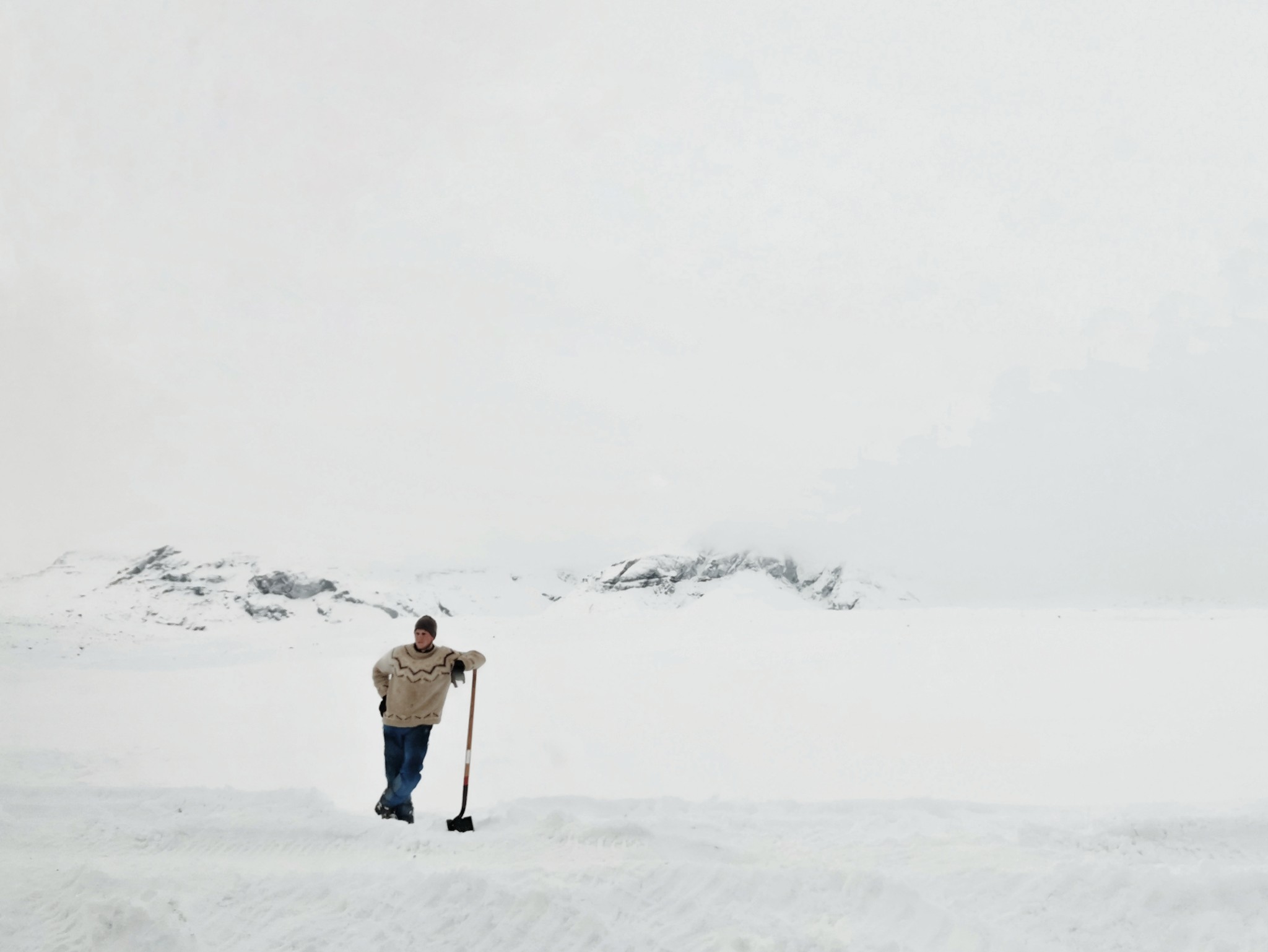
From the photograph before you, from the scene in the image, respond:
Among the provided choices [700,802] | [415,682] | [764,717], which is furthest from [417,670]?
[764,717]

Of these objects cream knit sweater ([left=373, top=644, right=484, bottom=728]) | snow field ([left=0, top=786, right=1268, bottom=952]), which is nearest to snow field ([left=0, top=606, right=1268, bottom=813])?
snow field ([left=0, top=786, right=1268, bottom=952])

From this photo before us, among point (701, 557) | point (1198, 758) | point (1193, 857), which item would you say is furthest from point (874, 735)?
point (701, 557)

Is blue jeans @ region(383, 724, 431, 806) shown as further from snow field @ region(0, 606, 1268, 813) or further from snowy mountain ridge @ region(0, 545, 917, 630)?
snowy mountain ridge @ region(0, 545, 917, 630)

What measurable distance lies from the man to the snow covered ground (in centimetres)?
42

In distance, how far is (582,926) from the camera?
480 cm

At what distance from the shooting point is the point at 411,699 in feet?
24.6

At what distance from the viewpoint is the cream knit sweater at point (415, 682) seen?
7488 millimetres

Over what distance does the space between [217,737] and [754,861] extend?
956 centimetres

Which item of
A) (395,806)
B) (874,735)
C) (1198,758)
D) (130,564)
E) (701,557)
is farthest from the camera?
(130,564)

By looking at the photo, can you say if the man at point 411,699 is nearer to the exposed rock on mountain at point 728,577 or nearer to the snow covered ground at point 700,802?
the snow covered ground at point 700,802

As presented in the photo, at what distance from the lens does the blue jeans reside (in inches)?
291

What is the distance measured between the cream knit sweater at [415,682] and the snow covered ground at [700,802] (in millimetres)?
947

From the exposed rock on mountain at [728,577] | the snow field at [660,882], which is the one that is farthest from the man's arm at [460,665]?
the exposed rock on mountain at [728,577]

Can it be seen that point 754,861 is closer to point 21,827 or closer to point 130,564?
point 21,827
